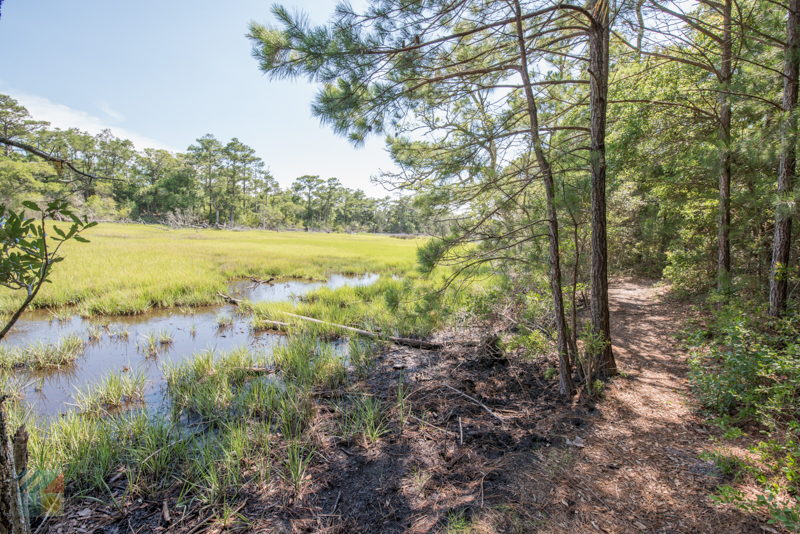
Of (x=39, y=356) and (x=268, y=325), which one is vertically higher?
(x=39, y=356)

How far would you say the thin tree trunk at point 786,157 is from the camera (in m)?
3.90

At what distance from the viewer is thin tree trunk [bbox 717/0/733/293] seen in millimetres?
4961

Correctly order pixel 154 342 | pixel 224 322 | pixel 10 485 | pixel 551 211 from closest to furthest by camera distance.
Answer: pixel 10 485 → pixel 551 211 → pixel 154 342 → pixel 224 322

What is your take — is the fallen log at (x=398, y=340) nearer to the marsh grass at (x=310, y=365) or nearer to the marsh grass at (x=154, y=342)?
the marsh grass at (x=310, y=365)

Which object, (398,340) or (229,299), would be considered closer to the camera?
(398,340)

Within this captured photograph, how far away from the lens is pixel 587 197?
3.88 metres

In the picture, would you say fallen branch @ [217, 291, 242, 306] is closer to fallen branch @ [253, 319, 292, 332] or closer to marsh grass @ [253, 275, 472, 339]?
marsh grass @ [253, 275, 472, 339]

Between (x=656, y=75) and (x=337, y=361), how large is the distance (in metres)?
8.16

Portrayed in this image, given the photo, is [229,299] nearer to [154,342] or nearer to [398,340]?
[154,342]

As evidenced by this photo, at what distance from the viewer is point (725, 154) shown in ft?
15.8

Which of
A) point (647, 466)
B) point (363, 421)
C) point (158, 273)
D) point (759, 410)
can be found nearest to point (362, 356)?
point (363, 421)

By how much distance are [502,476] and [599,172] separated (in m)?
3.45

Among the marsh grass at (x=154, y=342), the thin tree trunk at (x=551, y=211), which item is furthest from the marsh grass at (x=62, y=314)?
the thin tree trunk at (x=551, y=211)

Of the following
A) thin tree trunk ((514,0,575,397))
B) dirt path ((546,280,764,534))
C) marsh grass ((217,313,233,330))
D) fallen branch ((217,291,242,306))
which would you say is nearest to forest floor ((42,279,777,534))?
dirt path ((546,280,764,534))
